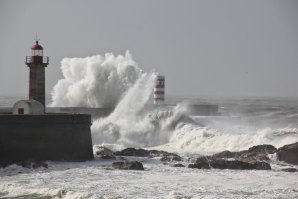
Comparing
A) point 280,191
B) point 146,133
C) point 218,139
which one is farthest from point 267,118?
point 280,191

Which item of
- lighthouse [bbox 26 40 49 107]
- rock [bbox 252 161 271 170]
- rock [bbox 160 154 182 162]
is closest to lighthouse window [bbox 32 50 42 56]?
lighthouse [bbox 26 40 49 107]

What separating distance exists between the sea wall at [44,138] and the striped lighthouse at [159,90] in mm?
10133

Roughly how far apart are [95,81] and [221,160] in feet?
42.8

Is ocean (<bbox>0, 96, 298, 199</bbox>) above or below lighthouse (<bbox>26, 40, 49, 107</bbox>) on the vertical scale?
below

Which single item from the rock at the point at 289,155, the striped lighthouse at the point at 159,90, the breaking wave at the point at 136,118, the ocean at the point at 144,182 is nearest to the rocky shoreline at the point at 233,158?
the rock at the point at 289,155

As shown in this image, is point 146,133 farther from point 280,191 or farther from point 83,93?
point 280,191

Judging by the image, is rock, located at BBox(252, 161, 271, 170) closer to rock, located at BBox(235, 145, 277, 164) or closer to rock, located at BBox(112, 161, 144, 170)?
rock, located at BBox(235, 145, 277, 164)

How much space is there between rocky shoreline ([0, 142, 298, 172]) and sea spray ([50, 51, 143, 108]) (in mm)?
9072

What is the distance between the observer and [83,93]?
28859 millimetres

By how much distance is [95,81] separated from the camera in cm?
2858

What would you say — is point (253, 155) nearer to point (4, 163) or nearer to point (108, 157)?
point (108, 157)

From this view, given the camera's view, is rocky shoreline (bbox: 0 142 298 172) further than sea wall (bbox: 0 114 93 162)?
No

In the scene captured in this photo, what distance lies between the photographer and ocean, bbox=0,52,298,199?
12938 millimetres

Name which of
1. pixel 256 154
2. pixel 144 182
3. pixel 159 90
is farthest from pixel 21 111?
pixel 159 90
